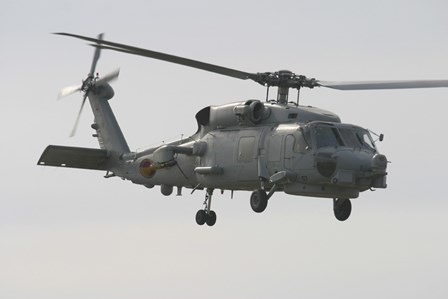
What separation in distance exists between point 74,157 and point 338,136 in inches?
447

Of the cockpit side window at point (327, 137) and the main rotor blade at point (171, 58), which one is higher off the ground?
the main rotor blade at point (171, 58)

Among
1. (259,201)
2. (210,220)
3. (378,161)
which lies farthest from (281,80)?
(210,220)

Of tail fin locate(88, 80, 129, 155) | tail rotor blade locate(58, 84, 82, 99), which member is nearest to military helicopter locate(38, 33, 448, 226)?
tail fin locate(88, 80, 129, 155)

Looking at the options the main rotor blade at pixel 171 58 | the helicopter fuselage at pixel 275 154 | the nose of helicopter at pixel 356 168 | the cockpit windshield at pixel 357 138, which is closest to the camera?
the main rotor blade at pixel 171 58

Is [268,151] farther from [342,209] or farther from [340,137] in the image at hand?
[342,209]

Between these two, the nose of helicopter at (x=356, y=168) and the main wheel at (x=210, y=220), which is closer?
the nose of helicopter at (x=356, y=168)

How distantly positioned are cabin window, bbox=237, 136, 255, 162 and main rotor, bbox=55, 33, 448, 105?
1908 millimetres

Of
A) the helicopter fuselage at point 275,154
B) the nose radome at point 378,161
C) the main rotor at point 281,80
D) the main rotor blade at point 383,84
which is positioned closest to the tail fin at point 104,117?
the helicopter fuselage at point 275,154

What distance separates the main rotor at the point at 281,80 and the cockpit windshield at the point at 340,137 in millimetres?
1696

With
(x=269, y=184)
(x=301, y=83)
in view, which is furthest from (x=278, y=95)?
(x=269, y=184)

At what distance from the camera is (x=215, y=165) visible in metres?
39.1

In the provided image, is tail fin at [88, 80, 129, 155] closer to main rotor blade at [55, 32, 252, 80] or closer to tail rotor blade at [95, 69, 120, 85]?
tail rotor blade at [95, 69, 120, 85]

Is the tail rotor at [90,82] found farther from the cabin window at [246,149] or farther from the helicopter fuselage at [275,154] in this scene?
the cabin window at [246,149]

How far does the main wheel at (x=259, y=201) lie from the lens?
121 feet
